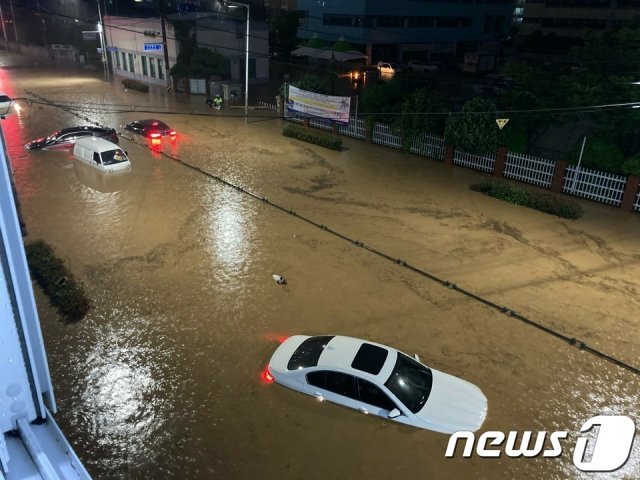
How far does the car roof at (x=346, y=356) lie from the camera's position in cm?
936

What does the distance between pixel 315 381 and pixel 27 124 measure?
2995 centimetres

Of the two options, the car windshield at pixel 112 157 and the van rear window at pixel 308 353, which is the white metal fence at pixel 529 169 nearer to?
the van rear window at pixel 308 353

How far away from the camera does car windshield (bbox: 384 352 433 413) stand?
916 cm

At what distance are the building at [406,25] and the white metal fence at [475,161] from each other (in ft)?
114

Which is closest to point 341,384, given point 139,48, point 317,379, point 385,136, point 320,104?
point 317,379

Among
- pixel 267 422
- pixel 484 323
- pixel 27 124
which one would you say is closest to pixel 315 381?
pixel 267 422

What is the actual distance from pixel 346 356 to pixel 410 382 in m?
1.34

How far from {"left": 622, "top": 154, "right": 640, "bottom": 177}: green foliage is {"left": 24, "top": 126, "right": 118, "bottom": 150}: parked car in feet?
80.0

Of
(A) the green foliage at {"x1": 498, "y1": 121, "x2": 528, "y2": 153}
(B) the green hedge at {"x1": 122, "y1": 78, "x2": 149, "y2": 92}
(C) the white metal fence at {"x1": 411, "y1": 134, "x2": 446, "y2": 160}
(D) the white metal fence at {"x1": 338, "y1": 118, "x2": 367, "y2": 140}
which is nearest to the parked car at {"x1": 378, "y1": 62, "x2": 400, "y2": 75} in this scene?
(B) the green hedge at {"x1": 122, "y1": 78, "x2": 149, "y2": 92}

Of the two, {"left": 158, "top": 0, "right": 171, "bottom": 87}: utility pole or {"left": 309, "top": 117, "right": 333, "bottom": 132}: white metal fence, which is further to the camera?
{"left": 158, "top": 0, "right": 171, "bottom": 87}: utility pole

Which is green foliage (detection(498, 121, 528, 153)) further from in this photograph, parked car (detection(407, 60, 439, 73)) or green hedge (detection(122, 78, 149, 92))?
green hedge (detection(122, 78, 149, 92))

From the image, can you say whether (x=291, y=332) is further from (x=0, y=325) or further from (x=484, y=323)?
(x=0, y=325)

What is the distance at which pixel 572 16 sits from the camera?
200ft

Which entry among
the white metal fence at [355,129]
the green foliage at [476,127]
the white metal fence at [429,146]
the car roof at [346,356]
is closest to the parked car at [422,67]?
the white metal fence at [355,129]
